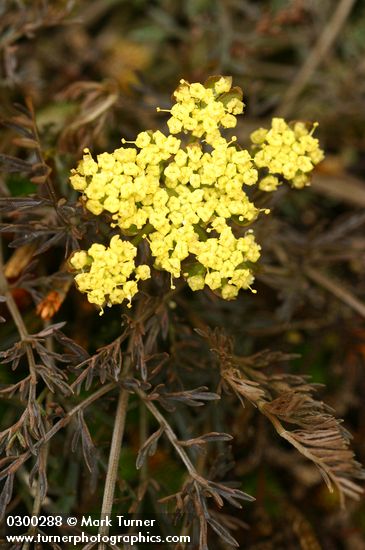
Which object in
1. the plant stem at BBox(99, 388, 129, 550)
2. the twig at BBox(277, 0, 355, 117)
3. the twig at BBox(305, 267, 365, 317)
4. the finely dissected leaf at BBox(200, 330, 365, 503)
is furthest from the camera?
the twig at BBox(277, 0, 355, 117)

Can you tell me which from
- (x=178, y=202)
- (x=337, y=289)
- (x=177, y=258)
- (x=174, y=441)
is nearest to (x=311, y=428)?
(x=174, y=441)

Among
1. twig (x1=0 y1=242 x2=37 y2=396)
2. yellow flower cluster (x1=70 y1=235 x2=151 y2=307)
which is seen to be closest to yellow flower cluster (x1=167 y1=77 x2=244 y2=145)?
yellow flower cluster (x1=70 y1=235 x2=151 y2=307)

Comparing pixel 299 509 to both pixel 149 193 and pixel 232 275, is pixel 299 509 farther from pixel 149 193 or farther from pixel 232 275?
pixel 149 193

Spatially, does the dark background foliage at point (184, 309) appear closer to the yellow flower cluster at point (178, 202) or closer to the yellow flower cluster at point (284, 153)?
the yellow flower cluster at point (178, 202)

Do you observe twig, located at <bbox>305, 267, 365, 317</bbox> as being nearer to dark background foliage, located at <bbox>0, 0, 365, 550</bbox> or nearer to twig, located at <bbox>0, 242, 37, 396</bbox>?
dark background foliage, located at <bbox>0, 0, 365, 550</bbox>

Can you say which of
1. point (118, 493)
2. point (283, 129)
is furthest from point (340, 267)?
point (118, 493)

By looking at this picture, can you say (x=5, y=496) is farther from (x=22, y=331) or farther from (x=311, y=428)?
(x=311, y=428)
